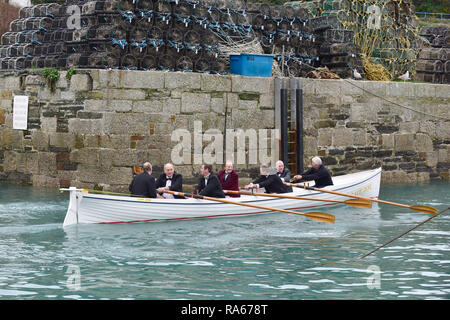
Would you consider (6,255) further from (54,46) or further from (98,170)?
(54,46)

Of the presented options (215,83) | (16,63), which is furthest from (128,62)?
(16,63)

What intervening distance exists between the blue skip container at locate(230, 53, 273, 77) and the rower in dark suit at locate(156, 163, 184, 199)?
14.3ft

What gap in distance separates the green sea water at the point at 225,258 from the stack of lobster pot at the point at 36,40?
5.14 m

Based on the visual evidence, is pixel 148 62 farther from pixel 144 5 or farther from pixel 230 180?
pixel 230 180

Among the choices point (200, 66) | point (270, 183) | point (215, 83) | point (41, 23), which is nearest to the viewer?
point (270, 183)

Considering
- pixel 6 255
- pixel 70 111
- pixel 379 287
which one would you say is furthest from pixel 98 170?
pixel 379 287

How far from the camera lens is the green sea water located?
26.9 feet

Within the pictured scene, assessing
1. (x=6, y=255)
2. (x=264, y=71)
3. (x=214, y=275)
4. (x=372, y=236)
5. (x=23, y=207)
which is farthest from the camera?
(x=264, y=71)

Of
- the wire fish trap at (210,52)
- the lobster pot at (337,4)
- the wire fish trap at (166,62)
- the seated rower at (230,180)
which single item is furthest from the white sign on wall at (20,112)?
the lobster pot at (337,4)

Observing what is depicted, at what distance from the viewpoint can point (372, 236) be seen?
1172 cm

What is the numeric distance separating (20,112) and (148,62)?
10.4ft

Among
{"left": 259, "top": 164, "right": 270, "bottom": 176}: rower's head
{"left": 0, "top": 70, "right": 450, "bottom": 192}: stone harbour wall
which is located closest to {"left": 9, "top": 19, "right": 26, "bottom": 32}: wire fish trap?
{"left": 0, "top": 70, "right": 450, "bottom": 192}: stone harbour wall

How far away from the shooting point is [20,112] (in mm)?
17250

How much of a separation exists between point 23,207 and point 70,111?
265cm
